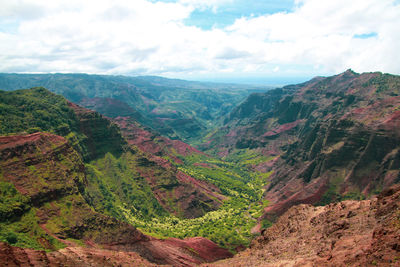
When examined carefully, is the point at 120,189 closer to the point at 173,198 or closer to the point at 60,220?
the point at 173,198

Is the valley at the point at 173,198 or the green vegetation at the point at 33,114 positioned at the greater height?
the green vegetation at the point at 33,114

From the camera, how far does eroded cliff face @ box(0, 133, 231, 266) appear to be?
56.7 metres

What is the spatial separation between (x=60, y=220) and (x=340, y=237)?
6134 centimetres

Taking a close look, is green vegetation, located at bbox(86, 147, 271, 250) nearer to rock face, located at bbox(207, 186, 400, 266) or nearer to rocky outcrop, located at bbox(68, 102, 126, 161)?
rocky outcrop, located at bbox(68, 102, 126, 161)

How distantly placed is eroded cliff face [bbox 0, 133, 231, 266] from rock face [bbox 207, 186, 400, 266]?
84.7 feet

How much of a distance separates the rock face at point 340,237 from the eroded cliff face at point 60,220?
84.7ft

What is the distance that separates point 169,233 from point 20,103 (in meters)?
85.0

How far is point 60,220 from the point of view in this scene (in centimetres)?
6712

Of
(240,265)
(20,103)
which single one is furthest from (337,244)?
(20,103)

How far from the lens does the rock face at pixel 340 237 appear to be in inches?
1195

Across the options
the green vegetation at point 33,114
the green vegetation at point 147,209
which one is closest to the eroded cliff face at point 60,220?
the green vegetation at point 147,209

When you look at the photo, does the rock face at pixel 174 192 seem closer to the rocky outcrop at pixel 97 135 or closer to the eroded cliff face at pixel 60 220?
the rocky outcrop at pixel 97 135

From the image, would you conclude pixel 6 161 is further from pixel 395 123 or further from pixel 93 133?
pixel 395 123

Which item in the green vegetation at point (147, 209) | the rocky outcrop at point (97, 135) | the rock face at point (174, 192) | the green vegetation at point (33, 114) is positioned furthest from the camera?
the rocky outcrop at point (97, 135)
